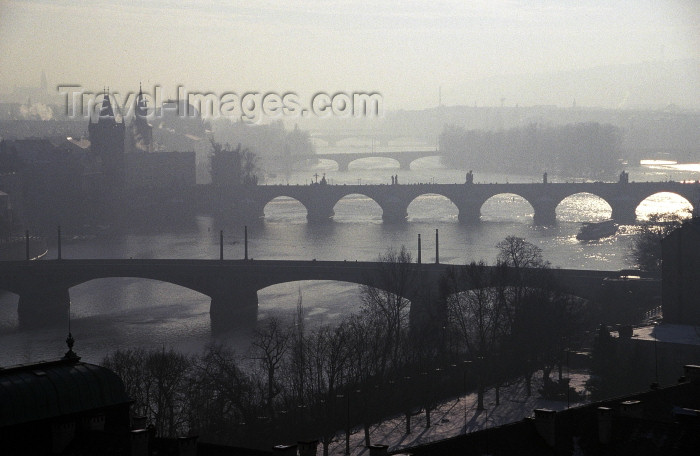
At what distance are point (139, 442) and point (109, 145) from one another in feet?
170

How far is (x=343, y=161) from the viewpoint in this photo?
83.8 metres

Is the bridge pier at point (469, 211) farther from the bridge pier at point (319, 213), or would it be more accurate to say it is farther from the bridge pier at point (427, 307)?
the bridge pier at point (427, 307)

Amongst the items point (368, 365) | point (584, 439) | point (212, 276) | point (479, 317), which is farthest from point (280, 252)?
point (584, 439)

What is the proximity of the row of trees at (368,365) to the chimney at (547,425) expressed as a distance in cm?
552

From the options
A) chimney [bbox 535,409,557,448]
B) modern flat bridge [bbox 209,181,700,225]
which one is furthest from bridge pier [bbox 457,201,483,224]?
chimney [bbox 535,409,557,448]

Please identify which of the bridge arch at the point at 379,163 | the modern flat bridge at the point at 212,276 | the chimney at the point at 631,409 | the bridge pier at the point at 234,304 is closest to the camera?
the chimney at the point at 631,409

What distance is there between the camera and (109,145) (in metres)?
60.1

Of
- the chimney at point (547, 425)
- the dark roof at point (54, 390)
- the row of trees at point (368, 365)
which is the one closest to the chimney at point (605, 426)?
the chimney at point (547, 425)

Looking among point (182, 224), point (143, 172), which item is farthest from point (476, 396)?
point (143, 172)

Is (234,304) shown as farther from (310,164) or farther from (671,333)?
(310,164)

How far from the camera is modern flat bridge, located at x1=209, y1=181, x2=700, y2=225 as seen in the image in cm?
4869

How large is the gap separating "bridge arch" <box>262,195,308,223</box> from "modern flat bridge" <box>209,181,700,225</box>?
0.56 meters

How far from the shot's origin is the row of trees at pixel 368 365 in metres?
16.3

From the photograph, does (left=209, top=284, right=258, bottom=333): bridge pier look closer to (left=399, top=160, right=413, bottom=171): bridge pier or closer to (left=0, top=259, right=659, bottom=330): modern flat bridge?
(left=0, top=259, right=659, bottom=330): modern flat bridge
